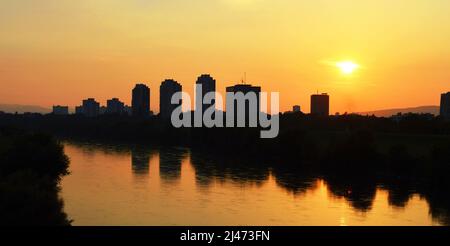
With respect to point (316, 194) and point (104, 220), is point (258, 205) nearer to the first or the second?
point (316, 194)

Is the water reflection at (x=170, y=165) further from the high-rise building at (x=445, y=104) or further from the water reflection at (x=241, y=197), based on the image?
the high-rise building at (x=445, y=104)

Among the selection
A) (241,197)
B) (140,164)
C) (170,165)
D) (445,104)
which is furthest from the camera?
(445,104)

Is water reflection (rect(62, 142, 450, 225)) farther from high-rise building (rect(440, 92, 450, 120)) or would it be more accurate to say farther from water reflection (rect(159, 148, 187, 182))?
high-rise building (rect(440, 92, 450, 120))

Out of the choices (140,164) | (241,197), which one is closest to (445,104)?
(140,164)

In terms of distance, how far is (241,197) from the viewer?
38.9m

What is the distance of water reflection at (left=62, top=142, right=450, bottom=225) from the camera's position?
31.6 meters

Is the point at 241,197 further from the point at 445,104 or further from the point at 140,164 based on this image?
the point at 445,104

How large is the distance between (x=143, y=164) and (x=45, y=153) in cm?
2360

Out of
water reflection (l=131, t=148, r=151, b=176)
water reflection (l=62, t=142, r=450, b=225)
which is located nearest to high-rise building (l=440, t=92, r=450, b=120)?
water reflection (l=131, t=148, r=151, b=176)

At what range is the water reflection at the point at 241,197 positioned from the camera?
31609 mm

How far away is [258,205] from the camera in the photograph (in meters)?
36.2
